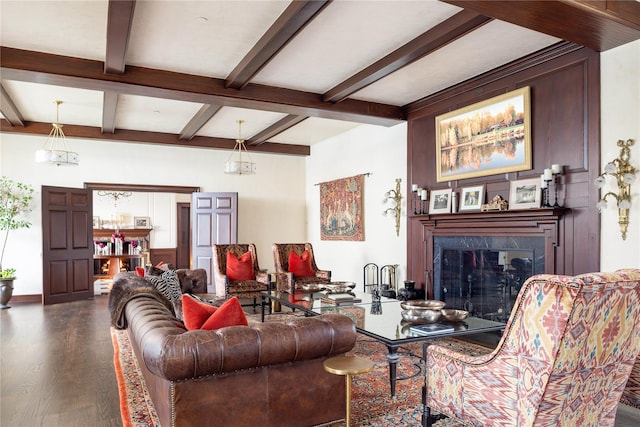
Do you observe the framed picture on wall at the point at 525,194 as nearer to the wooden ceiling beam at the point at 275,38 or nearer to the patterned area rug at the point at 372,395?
the patterned area rug at the point at 372,395

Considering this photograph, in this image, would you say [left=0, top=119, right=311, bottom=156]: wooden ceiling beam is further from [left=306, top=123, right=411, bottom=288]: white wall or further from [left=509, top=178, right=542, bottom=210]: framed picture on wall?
[left=509, top=178, right=542, bottom=210]: framed picture on wall

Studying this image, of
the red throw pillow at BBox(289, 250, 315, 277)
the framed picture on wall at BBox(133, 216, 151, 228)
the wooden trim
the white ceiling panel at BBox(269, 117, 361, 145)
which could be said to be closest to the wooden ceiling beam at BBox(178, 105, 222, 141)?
the wooden trim

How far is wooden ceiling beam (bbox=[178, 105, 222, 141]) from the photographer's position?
6.22m

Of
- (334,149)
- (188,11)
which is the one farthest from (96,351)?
(334,149)

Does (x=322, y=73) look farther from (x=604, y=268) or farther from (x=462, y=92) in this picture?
(x=604, y=268)

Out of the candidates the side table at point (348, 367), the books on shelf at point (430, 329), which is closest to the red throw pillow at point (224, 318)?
the side table at point (348, 367)

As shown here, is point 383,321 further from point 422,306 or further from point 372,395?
point 372,395

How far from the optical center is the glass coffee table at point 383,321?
3.04 meters

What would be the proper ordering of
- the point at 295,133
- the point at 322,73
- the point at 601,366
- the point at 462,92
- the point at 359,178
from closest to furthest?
the point at 601,366, the point at 322,73, the point at 462,92, the point at 359,178, the point at 295,133

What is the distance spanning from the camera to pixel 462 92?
528 cm

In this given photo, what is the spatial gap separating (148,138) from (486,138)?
19.4 ft

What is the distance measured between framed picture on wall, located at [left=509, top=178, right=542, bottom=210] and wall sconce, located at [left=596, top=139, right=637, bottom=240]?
28.5 inches

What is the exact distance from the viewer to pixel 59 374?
3.73 m

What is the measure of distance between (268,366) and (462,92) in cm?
419
